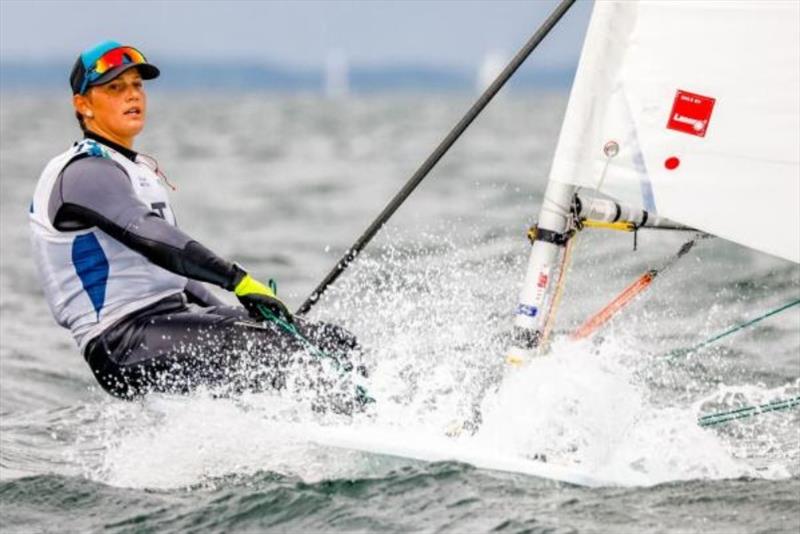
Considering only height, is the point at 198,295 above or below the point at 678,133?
below

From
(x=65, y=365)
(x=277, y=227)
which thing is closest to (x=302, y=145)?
(x=277, y=227)

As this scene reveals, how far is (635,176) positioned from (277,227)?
1026 centimetres

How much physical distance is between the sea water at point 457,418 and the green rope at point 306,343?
0.21 feet

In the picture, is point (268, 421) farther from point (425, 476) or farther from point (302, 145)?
point (302, 145)

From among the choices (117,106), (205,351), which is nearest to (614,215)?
(205,351)

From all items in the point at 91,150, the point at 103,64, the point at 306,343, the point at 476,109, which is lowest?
the point at 306,343

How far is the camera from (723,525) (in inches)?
177

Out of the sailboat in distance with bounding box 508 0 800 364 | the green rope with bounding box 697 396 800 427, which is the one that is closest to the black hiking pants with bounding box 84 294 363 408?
the sailboat in distance with bounding box 508 0 800 364

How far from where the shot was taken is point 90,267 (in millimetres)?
4965

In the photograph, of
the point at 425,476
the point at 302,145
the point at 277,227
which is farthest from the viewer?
the point at 302,145

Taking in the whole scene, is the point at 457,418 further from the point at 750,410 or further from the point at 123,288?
the point at 123,288

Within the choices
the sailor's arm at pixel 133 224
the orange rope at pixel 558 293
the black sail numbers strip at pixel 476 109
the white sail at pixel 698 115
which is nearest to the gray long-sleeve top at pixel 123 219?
the sailor's arm at pixel 133 224

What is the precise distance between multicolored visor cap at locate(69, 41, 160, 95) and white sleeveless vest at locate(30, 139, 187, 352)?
20 cm

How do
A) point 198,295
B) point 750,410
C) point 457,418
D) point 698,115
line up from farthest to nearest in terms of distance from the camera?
point 198,295 < point 750,410 < point 457,418 < point 698,115
